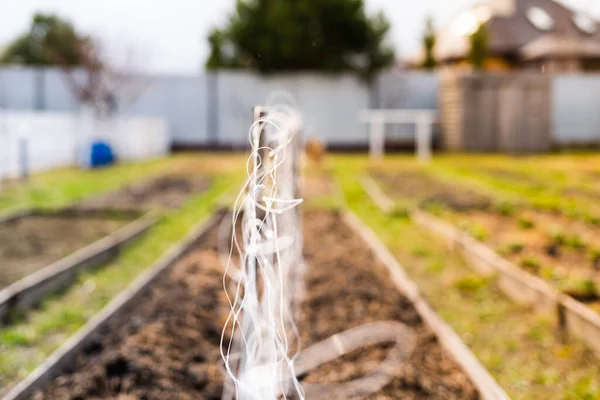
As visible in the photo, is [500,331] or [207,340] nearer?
[207,340]

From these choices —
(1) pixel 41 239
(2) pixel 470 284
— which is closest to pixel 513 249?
(2) pixel 470 284

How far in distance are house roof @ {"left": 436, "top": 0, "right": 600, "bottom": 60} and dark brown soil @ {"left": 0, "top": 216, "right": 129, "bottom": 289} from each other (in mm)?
14759

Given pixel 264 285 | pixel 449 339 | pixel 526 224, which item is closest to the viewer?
pixel 264 285

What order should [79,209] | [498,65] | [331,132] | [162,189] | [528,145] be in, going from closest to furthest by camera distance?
[79,209] → [162,189] → [528,145] → [331,132] → [498,65]

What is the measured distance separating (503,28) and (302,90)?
7.07 metres

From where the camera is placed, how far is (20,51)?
89.2ft

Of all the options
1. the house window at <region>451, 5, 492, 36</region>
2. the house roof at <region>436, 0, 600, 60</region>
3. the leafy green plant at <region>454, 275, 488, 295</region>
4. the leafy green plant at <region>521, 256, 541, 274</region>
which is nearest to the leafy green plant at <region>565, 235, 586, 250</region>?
the leafy green plant at <region>521, 256, 541, 274</region>

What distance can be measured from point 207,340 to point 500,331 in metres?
1.60

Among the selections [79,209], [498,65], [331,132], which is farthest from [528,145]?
[79,209]

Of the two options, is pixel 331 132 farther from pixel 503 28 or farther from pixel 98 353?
pixel 98 353

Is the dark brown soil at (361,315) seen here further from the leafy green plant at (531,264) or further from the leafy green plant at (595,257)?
the leafy green plant at (595,257)

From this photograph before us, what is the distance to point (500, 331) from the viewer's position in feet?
13.2

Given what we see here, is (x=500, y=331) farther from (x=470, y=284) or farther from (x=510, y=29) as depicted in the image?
(x=510, y=29)

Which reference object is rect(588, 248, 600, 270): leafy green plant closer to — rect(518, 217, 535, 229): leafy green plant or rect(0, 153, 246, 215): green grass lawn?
rect(518, 217, 535, 229): leafy green plant
